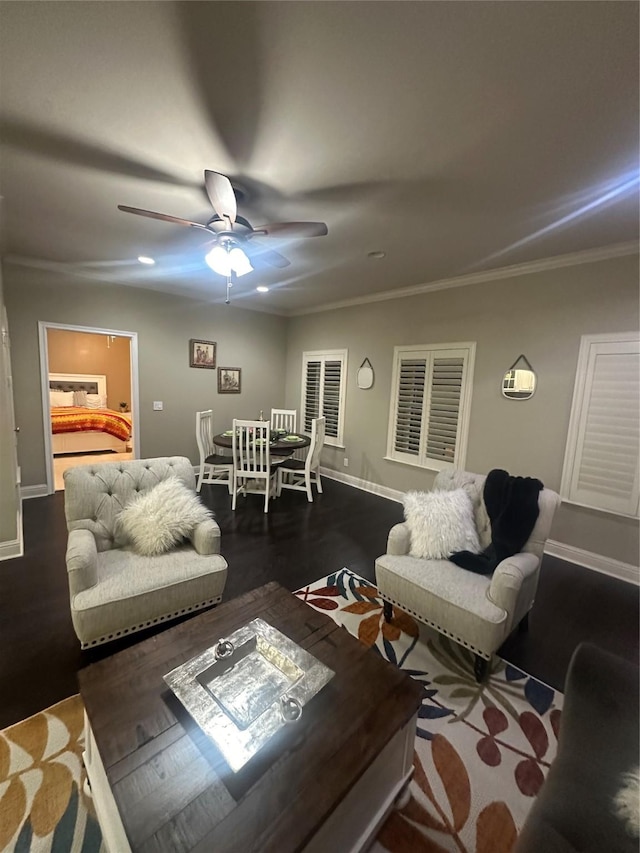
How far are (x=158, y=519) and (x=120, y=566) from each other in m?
0.31

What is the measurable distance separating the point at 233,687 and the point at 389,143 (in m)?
2.48

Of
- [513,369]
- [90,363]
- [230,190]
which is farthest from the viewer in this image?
[90,363]

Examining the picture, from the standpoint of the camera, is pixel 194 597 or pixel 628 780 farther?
pixel 194 597

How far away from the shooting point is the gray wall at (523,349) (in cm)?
290

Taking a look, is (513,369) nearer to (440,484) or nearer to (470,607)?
(440,484)

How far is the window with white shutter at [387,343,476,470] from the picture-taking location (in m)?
3.84

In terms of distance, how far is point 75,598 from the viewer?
1688 mm

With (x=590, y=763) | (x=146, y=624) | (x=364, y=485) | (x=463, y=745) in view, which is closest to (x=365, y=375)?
(x=364, y=485)

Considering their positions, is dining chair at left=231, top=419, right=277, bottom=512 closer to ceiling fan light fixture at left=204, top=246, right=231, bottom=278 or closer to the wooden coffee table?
ceiling fan light fixture at left=204, top=246, right=231, bottom=278

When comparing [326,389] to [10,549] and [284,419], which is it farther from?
[10,549]

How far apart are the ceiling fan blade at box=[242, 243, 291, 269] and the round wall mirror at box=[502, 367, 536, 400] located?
2407mm

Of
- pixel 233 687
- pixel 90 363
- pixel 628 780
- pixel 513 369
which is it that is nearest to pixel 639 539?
pixel 513 369

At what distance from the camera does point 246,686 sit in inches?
47.9

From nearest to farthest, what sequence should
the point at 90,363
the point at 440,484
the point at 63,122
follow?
1. the point at 63,122
2. the point at 440,484
3. the point at 90,363
